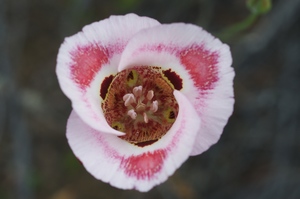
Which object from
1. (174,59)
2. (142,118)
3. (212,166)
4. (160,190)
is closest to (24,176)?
(160,190)

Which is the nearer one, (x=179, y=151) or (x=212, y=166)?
(x=179, y=151)

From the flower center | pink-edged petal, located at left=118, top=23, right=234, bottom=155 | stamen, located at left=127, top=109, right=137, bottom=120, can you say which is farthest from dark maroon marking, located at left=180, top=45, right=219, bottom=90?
stamen, located at left=127, top=109, right=137, bottom=120

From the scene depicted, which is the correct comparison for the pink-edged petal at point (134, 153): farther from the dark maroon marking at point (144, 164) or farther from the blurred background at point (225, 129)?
the blurred background at point (225, 129)

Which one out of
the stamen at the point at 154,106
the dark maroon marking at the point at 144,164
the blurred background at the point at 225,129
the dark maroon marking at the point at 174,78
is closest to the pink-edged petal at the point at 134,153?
the dark maroon marking at the point at 144,164

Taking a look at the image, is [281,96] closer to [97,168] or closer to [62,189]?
[62,189]

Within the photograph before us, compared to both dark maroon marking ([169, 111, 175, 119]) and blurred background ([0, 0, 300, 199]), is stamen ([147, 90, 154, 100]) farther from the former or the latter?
blurred background ([0, 0, 300, 199])

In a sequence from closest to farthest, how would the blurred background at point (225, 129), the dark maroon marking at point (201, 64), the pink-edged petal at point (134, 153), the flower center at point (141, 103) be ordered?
the pink-edged petal at point (134, 153)
the dark maroon marking at point (201, 64)
the flower center at point (141, 103)
the blurred background at point (225, 129)
